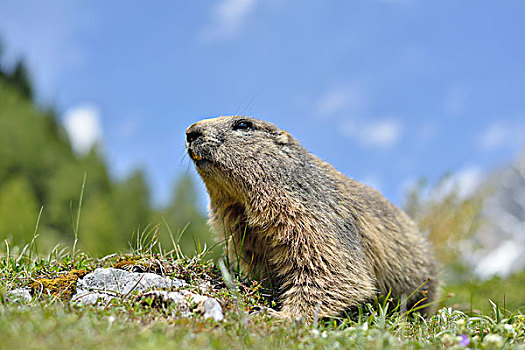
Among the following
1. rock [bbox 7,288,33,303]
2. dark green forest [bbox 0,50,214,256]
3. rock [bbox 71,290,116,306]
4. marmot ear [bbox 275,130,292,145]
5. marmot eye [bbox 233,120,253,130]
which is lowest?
rock [bbox 71,290,116,306]

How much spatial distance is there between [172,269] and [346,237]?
2.38 metres

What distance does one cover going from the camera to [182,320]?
3.60 meters

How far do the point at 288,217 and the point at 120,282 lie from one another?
2.22 meters

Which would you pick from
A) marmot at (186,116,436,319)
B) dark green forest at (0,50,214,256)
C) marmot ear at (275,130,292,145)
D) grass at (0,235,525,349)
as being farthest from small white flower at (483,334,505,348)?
dark green forest at (0,50,214,256)

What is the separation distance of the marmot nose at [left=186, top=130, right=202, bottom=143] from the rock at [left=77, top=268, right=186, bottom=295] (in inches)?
73.8

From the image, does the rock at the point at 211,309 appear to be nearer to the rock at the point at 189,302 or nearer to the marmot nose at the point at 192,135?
the rock at the point at 189,302

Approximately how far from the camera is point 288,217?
548 centimetres

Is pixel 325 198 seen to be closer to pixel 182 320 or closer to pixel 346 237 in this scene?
pixel 346 237

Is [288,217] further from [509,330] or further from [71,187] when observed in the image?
[71,187]

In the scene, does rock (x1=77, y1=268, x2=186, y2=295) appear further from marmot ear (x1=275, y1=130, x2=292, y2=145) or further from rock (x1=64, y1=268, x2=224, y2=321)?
marmot ear (x1=275, y1=130, x2=292, y2=145)

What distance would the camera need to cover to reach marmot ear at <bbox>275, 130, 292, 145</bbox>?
240 inches

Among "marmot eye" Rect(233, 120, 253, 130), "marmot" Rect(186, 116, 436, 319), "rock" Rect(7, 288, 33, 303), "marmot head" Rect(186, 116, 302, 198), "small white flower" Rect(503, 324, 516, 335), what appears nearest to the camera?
"rock" Rect(7, 288, 33, 303)

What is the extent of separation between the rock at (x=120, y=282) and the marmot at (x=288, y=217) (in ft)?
4.26

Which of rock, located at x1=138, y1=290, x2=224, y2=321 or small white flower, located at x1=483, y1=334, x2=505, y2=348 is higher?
rock, located at x1=138, y1=290, x2=224, y2=321
